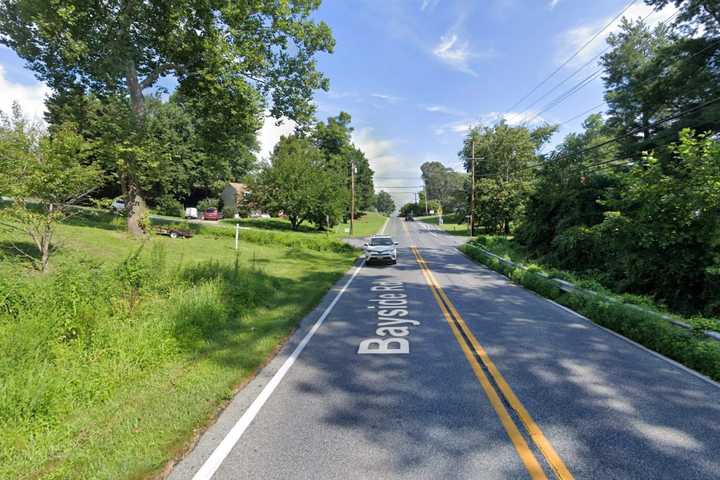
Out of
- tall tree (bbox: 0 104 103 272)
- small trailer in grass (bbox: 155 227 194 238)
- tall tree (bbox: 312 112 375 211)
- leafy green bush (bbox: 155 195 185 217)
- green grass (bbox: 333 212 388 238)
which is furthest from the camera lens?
tall tree (bbox: 312 112 375 211)

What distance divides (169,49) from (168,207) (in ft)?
117

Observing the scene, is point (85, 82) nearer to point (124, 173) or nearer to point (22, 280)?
point (124, 173)

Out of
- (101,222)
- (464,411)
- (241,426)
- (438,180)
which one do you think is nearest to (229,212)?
(101,222)

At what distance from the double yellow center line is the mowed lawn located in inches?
123

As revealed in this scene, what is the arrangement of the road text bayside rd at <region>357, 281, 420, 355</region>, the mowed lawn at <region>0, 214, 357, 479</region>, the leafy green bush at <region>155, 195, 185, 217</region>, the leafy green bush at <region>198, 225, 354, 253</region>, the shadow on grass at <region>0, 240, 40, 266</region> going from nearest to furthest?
1. the mowed lawn at <region>0, 214, 357, 479</region>
2. the road text bayside rd at <region>357, 281, 420, 355</region>
3. the shadow on grass at <region>0, 240, 40, 266</region>
4. the leafy green bush at <region>198, 225, 354, 253</region>
5. the leafy green bush at <region>155, 195, 185, 217</region>

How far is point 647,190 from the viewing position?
10094 millimetres

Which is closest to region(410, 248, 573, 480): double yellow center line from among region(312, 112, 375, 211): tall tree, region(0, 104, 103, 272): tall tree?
region(0, 104, 103, 272): tall tree

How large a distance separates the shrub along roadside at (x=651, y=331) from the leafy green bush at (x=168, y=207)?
5158 centimetres

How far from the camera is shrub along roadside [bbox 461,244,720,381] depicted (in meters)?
5.31

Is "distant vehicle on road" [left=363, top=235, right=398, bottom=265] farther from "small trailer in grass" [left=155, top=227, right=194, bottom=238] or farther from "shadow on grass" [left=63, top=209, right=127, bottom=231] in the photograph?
"shadow on grass" [left=63, top=209, right=127, bottom=231]

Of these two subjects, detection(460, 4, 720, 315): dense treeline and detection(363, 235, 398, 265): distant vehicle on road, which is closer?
detection(460, 4, 720, 315): dense treeline

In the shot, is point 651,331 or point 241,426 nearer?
point 241,426

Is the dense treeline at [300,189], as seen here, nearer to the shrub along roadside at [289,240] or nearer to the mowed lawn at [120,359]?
the shrub along roadside at [289,240]

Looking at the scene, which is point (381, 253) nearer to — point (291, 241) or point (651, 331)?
point (291, 241)
